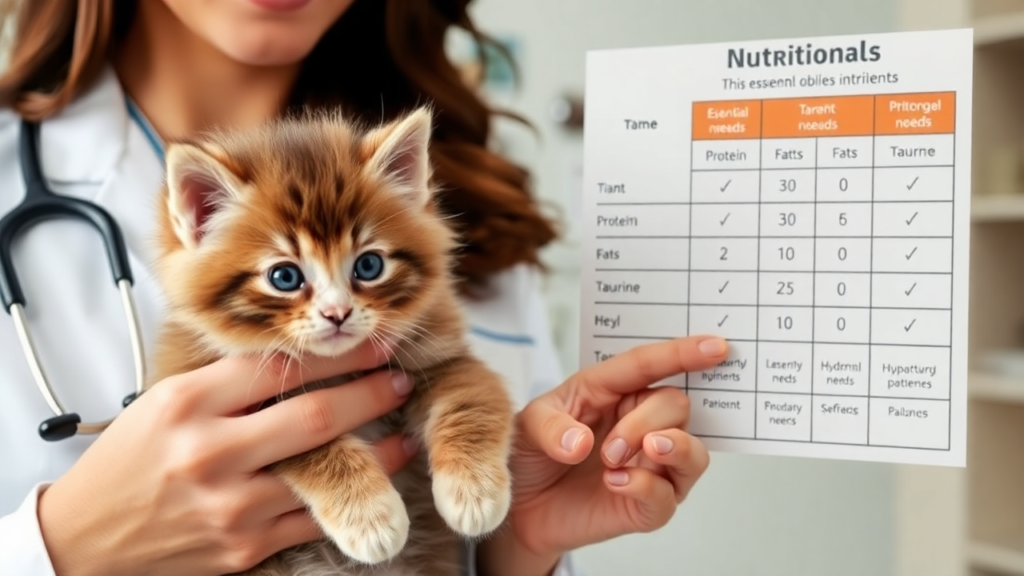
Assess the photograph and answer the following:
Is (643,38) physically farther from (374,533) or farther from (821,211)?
(374,533)

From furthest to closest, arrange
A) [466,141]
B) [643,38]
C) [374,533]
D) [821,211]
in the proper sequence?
[466,141] < [643,38] < [821,211] < [374,533]

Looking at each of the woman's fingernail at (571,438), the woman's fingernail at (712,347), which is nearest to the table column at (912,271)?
the woman's fingernail at (712,347)

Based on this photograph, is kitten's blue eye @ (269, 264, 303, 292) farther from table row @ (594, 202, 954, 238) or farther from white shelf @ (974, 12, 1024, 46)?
white shelf @ (974, 12, 1024, 46)

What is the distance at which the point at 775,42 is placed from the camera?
27.9 inches

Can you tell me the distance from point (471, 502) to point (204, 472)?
20cm

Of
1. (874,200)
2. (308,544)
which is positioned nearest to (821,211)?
(874,200)

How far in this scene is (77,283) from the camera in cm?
84

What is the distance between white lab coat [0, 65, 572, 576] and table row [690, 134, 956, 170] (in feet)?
1.49

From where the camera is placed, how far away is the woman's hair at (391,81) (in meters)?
0.90

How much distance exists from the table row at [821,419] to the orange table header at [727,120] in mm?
221

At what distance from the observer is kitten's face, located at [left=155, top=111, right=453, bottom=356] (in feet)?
1.95

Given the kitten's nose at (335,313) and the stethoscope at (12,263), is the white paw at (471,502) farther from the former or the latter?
the stethoscope at (12,263)

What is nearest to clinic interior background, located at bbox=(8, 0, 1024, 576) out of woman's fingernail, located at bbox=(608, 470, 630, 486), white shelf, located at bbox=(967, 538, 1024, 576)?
white shelf, located at bbox=(967, 538, 1024, 576)

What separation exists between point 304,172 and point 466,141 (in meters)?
0.48
